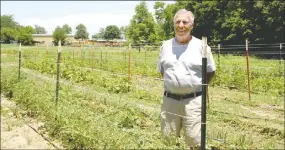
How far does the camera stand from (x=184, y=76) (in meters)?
3.78

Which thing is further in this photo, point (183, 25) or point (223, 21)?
point (223, 21)

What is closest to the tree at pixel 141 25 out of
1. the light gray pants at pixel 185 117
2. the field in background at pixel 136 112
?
the field in background at pixel 136 112

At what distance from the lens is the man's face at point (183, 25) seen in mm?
3809

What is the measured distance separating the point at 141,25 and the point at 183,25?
172 feet

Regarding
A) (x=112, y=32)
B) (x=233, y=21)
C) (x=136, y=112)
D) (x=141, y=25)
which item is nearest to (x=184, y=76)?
(x=136, y=112)

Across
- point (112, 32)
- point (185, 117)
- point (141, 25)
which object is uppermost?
point (112, 32)

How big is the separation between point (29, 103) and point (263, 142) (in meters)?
5.08

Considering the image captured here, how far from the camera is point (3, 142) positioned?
5988mm

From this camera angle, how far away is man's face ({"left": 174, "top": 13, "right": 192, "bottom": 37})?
12.5 feet

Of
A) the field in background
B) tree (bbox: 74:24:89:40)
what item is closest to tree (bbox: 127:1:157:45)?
the field in background

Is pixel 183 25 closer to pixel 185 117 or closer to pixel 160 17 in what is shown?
pixel 185 117

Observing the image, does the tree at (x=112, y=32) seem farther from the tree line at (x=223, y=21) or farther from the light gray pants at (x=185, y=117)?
the light gray pants at (x=185, y=117)

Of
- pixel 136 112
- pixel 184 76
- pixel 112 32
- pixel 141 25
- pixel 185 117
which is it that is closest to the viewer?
pixel 184 76

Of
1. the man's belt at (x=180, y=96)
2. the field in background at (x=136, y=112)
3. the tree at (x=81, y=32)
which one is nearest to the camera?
the man's belt at (x=180, y=96)
